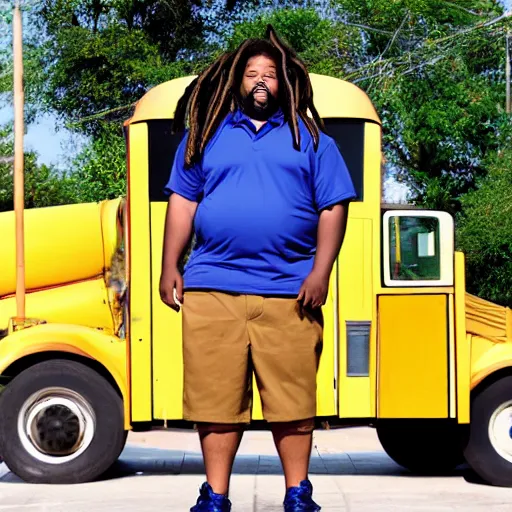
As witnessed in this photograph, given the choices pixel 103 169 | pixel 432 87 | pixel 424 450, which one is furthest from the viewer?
pixel 432 87

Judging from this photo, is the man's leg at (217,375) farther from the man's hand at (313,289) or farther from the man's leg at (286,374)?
the man's hand at (313,289)

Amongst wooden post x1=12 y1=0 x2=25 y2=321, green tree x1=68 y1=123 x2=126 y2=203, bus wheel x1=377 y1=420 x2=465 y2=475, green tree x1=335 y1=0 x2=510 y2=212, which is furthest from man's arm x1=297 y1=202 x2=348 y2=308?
green tree x1=335 y1=0 x2=510 y2=212

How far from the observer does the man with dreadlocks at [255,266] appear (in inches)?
228

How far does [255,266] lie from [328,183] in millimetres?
409

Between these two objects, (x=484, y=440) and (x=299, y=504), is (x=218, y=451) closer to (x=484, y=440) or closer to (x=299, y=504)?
(x=299, y=504)

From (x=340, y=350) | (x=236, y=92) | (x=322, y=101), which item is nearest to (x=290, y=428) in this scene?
(x=236, y=92)

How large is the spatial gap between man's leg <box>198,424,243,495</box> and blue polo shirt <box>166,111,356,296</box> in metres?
0.51

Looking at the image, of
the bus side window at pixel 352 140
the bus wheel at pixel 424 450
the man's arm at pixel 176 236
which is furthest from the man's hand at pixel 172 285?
the bus wheel at pixel 424 450

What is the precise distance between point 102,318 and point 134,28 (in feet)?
87.3

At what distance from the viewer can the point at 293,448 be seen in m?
Answer: 5.85

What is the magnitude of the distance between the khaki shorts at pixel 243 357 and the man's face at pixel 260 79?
75 centimetres

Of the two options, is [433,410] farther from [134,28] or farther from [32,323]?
[134,28]

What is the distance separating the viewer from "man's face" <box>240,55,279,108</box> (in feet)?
19.4

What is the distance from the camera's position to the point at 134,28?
36.4 m
